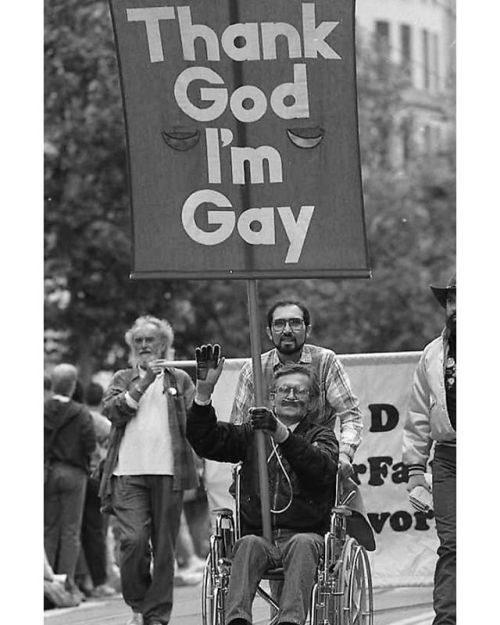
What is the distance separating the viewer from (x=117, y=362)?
2473 centimetres

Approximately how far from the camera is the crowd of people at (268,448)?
884cm

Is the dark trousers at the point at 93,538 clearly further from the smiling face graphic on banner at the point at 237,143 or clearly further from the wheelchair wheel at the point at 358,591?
the smiling face graphic on banner at the point at 237,143

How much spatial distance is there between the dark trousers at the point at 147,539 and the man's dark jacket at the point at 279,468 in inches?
82.9

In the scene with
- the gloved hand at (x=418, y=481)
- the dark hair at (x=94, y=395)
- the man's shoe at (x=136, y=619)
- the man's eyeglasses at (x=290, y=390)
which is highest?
the man's eyeglasses at (x=290, y=390)

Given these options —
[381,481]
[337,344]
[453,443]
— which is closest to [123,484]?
[381,481]

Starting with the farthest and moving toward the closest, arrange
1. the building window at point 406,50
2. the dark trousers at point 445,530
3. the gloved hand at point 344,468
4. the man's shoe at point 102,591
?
1. the building window at point 406,50
2. the man's shoe at point 102,591
3. the dark trousers at point 445,530
4. the gloved hand at point 344,468

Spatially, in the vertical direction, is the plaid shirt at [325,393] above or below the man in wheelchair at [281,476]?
above

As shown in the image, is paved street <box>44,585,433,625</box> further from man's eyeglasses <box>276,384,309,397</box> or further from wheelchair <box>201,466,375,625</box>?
man's eyeglasses <box>276,384,309,397</box>

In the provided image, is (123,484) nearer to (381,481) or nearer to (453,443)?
(381,481)

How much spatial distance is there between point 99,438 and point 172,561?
306 centimetres

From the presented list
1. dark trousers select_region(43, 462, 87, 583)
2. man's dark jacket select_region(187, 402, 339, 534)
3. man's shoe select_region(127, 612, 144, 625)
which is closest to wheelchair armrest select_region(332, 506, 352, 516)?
man's dark jacket select_region(187, 402, 339, 534)

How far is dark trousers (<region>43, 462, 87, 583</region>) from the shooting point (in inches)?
535

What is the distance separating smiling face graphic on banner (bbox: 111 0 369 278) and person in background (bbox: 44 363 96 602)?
4577 mm

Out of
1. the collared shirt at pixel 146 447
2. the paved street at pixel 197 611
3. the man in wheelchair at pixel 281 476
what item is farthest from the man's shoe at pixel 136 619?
the man in wheelchair at pixel 281 476
